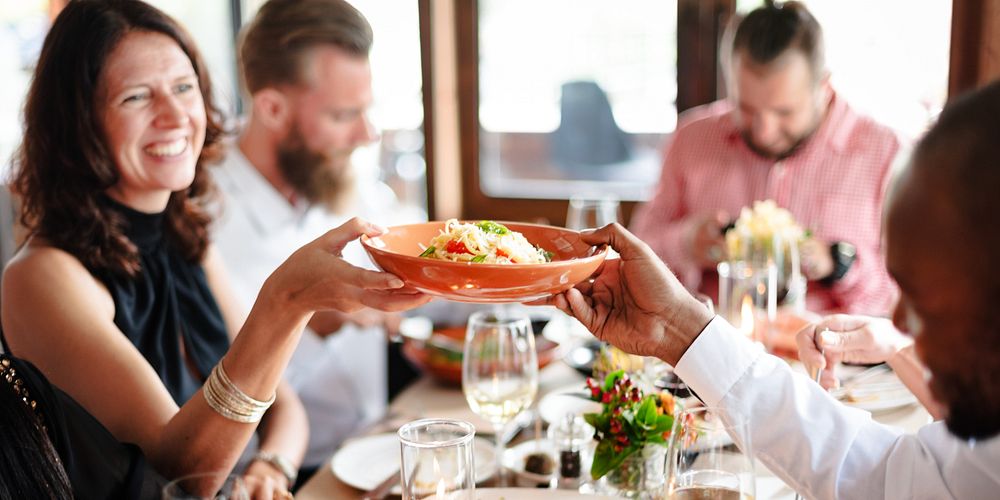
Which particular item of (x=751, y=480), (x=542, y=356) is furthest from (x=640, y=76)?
(x=751, y=480)

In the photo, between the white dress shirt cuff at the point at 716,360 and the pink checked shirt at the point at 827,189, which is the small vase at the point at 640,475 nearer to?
the white dress shirt cuff at the point at 716,360

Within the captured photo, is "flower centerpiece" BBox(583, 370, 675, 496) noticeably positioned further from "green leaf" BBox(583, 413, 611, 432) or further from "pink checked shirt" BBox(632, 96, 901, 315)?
"pink checked shirt" BBox(632, 96, 901, 315)

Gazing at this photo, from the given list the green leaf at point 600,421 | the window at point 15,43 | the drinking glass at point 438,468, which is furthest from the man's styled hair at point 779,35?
the window at point 15,43

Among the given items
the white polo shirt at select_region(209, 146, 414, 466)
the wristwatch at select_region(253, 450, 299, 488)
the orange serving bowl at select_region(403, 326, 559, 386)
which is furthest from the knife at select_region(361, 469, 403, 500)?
the white polo shirt at select_region(209, 146, 414, 466)

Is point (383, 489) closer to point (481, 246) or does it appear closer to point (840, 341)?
point (481, 246)

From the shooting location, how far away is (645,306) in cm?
125

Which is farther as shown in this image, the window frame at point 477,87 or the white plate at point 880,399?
the window frame at point 477,87

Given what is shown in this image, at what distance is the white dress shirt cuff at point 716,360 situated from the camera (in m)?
1.20

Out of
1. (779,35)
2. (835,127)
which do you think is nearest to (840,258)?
(835,127)

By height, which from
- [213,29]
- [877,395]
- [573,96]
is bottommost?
[877,395]

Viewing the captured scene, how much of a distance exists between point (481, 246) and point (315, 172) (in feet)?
4.95

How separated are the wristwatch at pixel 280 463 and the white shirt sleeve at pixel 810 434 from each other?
2.73 feet

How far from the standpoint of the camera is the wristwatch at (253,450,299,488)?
5.49 feet

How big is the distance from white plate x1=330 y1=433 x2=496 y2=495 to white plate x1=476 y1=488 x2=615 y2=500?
0.51 feet
